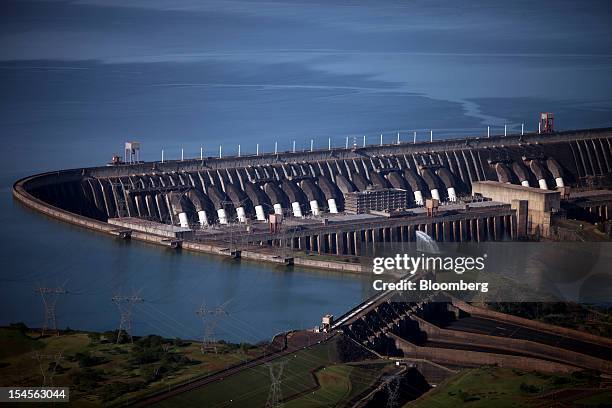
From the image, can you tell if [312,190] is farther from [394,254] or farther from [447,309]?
[447,309]

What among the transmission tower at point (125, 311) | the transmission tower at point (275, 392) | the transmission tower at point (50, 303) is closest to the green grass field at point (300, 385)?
the transmission tower at point (275, 392)

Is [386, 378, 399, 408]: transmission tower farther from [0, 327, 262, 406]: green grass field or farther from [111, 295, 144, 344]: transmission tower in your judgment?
[111, 295, 144, 344]: transmission tower

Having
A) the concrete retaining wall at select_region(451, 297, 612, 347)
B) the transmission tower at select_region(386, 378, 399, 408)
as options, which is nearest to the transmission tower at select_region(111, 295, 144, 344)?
the transmission tower at select_region(386, 378, 399, 408)

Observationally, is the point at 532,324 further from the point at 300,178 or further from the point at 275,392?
the point at 300,178

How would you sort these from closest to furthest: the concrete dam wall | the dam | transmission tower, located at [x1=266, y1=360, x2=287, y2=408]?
1. transmission tower, located at [x1=266, y1=360, x2=287, y2=408]
2. the dam
3. the concrete dam wall

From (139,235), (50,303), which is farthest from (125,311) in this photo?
(139,235)
